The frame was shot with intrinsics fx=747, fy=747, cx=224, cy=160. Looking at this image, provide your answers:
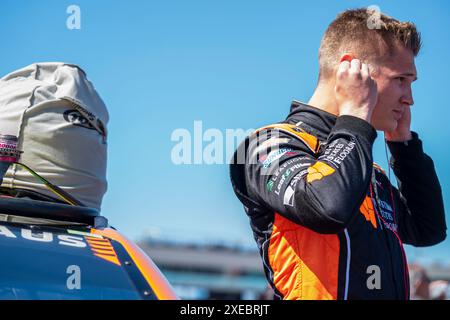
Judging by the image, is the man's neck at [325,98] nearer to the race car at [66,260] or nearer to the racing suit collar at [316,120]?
the racing suit collar at [316,120]

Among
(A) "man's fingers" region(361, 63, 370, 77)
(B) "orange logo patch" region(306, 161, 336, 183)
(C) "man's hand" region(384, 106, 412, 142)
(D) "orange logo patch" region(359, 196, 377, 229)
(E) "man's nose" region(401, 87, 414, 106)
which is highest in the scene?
(A) "man's fingers" region(361, 63, 370, 77)

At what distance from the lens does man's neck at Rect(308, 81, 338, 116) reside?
10.1ft

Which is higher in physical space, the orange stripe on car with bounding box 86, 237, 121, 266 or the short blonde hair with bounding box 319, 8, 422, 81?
the short blonde hair with bounding box 319, 8, 422, 81

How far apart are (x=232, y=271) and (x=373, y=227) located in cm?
4517

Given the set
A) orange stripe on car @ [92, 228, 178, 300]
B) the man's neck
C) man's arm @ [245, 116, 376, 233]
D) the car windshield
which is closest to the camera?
the car windshield

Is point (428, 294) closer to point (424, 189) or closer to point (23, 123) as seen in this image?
point (424, 189)

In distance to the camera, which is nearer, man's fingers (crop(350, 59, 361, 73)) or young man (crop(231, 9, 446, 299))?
young man (crop(231, 9, 446, 299))

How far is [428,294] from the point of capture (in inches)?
307

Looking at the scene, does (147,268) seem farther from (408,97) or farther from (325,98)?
(408,97)

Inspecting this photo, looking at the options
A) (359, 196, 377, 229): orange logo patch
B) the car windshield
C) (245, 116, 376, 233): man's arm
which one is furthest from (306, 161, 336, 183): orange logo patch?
the car windshield

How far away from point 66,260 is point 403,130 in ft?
6.56

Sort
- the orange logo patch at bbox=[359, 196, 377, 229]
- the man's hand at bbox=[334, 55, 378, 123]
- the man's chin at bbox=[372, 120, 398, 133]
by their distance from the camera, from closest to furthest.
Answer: the orange logo patch at bbox=[359, 196, 377, 229], the man's hand at bbox=[334, 55, 378, 123], the man's chin at bbox=[372, 120, 398, 133]

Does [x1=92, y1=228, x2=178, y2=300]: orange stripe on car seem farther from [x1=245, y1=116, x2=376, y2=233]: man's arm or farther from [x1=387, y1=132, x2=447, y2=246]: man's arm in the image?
[x1=387, y1=132, x2=447, y2=246]: man's arm
